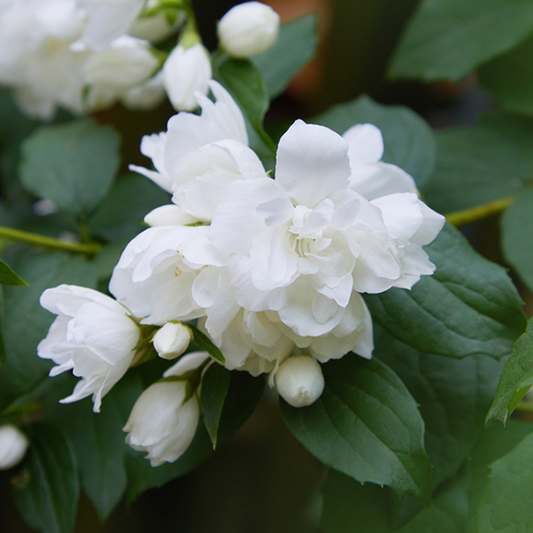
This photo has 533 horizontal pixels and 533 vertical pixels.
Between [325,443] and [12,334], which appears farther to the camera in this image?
[12,334]

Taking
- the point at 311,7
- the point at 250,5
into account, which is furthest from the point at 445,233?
the point at 311,7

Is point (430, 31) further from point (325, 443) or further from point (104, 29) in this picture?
point (325, 443)

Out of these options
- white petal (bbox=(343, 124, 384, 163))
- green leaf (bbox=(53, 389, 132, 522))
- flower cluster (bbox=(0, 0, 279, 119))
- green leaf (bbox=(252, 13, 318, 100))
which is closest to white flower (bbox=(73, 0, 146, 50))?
flower cluster (bbox=(0, 0, 279, 119))

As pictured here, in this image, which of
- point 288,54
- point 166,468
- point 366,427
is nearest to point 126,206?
point 288,54

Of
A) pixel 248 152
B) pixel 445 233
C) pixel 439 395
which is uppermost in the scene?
pixel 248 152

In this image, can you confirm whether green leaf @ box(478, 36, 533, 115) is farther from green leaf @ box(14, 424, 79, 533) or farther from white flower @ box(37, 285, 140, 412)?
green leaf @ box(14, 424, 79, 533)

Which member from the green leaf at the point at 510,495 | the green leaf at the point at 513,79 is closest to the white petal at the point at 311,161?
the green leaf at the point at 510,495

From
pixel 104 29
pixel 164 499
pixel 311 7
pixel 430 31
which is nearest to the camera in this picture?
pixel 104 29
